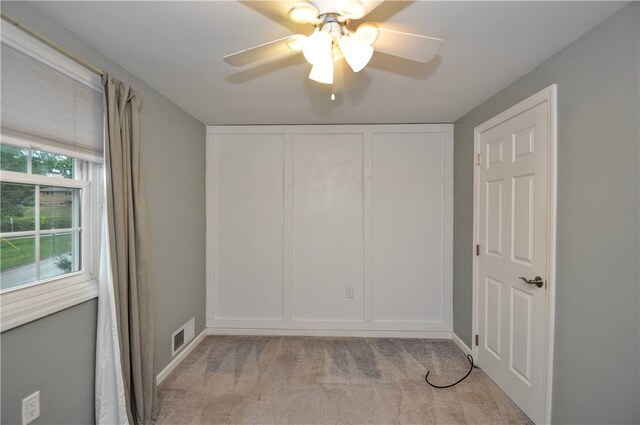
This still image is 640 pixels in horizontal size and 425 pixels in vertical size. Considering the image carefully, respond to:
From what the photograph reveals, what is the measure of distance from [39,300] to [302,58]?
1.89 metres

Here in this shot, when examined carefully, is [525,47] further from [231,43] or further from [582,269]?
[231,43]

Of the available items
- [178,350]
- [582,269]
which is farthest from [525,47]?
[178,350]

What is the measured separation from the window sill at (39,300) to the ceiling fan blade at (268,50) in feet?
4.71

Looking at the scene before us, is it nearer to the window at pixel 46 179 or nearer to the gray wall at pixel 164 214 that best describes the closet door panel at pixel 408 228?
the gray wall at pixel 164 214

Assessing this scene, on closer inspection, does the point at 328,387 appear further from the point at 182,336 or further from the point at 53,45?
the point at 53,45

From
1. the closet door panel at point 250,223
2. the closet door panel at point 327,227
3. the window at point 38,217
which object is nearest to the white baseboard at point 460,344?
the closet door panel at point 327,227

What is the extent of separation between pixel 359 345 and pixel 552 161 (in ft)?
7.54

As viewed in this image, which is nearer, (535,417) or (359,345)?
(535,417)

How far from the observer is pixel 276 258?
10.7 ft

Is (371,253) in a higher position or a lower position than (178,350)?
higher

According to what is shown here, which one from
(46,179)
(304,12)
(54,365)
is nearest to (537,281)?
(304,12)

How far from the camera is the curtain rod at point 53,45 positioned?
1.24 m

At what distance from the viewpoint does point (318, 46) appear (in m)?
1.22

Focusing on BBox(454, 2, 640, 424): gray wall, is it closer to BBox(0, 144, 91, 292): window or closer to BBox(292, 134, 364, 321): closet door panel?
BBox(292, 134, 364, 321): closet door panel
